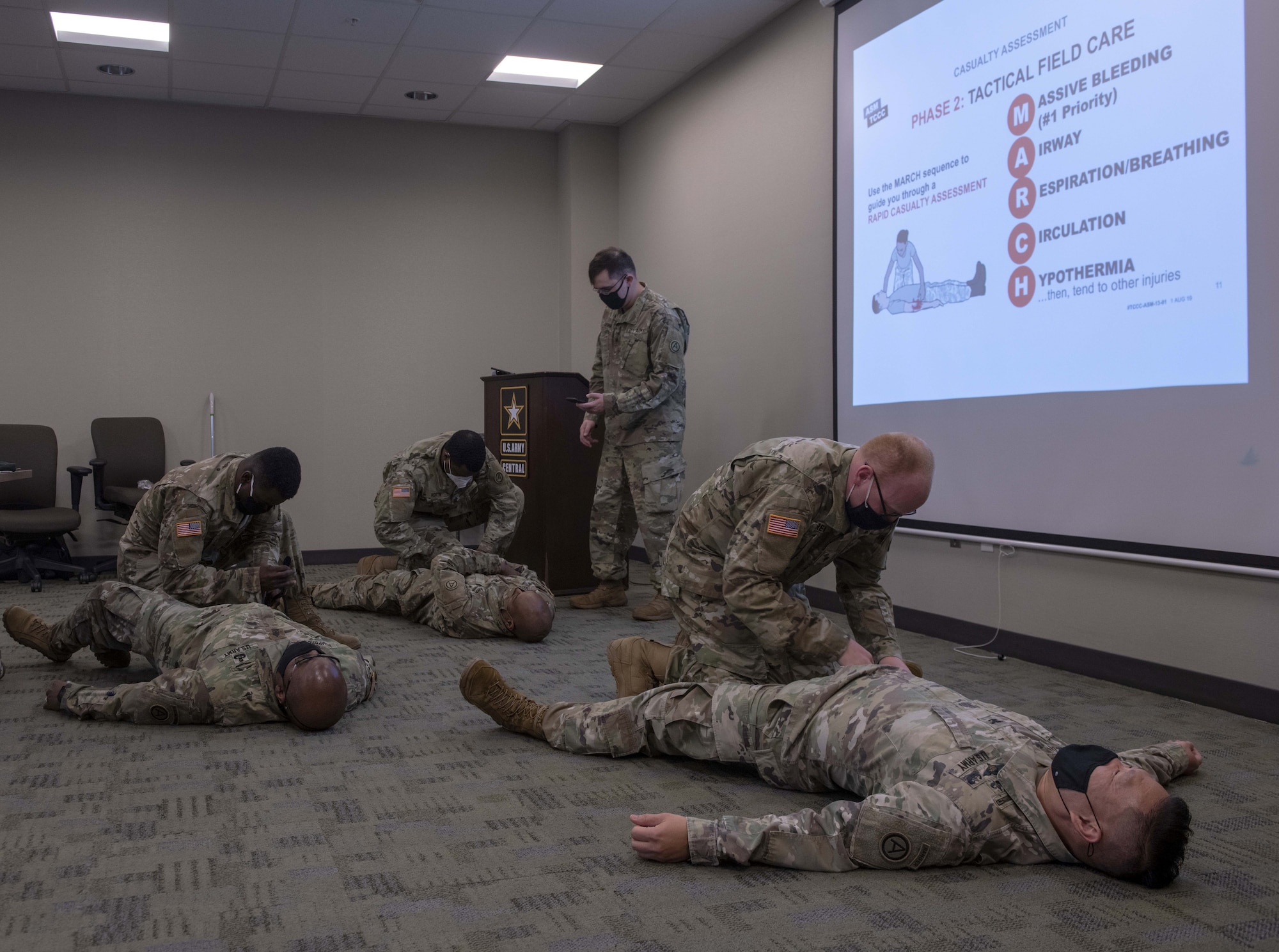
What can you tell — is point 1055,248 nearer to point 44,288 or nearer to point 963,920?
point 963,920

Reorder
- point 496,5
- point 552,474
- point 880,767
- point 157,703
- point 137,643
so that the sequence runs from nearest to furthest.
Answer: point 880,767, point 157,703, point 137,643, point 496,5, point 552,474

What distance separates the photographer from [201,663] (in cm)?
272

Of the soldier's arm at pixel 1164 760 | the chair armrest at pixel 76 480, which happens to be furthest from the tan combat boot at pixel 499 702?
the chair armrest at pixel 76 480

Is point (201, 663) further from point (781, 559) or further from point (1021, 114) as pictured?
point (1021, 114)

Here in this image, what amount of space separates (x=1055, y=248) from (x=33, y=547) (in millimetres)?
5131

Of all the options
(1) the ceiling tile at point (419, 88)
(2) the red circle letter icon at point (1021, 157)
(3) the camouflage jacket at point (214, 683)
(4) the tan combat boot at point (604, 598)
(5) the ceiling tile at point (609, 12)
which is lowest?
(4) the tan combat boot at point (604, 598)

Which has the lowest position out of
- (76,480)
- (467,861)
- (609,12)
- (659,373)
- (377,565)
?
(467,861)

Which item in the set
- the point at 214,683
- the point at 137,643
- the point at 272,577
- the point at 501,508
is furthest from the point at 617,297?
the point at 214,683

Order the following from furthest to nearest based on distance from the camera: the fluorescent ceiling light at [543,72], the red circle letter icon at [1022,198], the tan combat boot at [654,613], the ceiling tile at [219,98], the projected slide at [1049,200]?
the ceiling tile at [219,98], the fluorescent ceiling light at [543,72], the tan combat boot at [654,613], the red circle letter icon at [1022,198], the projected slide at [1049,200]

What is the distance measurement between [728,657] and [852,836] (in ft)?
2.55

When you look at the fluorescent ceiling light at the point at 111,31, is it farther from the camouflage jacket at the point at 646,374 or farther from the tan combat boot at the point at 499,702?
the tan combat boot at the point at 499,702

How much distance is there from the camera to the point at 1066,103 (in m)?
3.31

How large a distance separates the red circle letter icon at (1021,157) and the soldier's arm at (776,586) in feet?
6.00

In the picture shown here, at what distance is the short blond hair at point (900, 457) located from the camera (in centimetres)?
216
